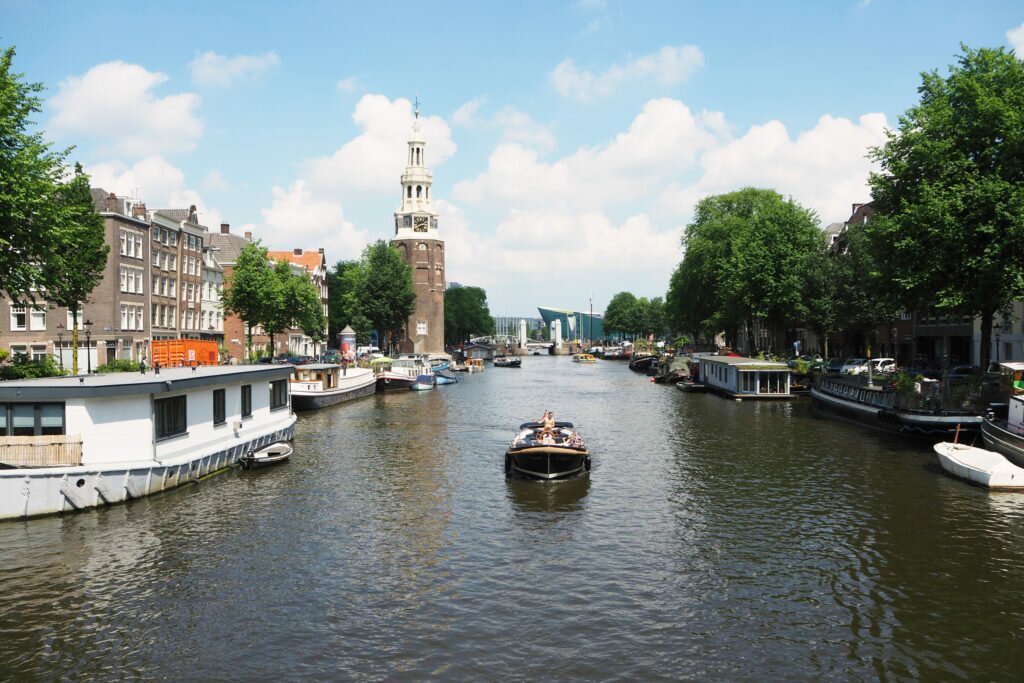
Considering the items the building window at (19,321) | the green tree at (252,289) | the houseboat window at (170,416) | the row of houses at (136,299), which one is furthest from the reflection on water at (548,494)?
the building window at (19,321)

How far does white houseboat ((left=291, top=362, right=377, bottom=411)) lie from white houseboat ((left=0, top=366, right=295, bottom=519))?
2815 cm

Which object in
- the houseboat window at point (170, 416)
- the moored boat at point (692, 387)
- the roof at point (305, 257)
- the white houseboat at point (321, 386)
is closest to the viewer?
the houseboat window at point (170, 416)

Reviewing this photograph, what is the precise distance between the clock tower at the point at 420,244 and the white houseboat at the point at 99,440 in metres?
111

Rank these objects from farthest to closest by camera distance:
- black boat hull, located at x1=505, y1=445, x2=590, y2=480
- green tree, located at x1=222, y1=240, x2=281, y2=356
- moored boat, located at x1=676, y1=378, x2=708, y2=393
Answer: moored boat, located at x1=676, y1=378, x2=708, y2=393, green tree, located at x1=222, y1=240, x2=281, y2=356, black boat hull, located at x1=505, y1=445, x2=590, y2=480

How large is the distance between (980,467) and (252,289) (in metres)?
67.9

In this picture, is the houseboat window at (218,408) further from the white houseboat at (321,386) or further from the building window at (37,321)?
the building window at (37,321)

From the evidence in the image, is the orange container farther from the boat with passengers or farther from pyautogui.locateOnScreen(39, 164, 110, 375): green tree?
the boat with passengers

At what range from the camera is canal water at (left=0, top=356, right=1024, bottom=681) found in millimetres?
16656

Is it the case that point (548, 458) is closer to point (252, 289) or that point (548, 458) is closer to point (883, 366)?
point (883, 366)

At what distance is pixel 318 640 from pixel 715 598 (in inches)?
380

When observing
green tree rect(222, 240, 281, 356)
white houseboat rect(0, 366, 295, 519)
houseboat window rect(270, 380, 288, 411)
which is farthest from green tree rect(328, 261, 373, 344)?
white houseboat rect(0, 366, 295, 519)

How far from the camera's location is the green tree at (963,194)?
4216 cm

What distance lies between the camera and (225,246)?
107m

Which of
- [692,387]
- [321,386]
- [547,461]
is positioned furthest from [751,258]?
[547,461]
